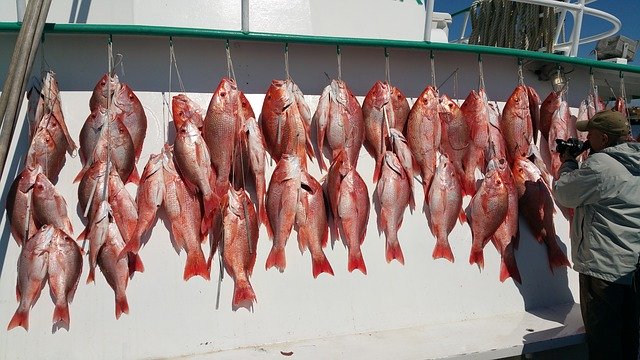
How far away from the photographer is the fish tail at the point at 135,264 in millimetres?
3065

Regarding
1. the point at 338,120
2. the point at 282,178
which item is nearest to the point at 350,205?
the point at 282,178

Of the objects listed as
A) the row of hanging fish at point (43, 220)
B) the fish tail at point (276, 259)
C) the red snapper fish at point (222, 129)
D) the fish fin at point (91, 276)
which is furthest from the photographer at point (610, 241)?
the row of hanging fish at point (43, 220)

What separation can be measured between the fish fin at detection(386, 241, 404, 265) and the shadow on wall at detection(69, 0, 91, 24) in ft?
8.79

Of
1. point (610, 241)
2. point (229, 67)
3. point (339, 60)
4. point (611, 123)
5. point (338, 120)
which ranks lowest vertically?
point (610, 241)

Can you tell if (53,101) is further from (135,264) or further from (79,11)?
(135,264)

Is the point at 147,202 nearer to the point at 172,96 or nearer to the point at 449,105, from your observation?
the point at 172,96

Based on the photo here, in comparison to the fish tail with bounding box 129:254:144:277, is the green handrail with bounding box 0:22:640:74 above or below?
above

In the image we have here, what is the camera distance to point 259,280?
3287 millimetres

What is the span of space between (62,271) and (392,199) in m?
2.15

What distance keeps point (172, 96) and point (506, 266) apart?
2745mm

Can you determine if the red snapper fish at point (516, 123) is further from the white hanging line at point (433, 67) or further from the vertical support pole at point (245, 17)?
the vertical support pole at point (245, 17)

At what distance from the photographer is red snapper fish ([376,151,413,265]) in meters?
3.49

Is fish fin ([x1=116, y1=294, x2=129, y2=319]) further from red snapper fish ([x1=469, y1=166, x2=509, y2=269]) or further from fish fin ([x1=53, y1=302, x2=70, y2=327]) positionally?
red snapper fish ([x1=469, y1=166, x2=509, y2=269])

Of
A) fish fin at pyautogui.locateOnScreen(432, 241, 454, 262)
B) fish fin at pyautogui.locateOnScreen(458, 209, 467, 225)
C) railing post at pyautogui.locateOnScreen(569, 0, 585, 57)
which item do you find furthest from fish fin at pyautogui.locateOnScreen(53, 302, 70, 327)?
railing post at pyautogui.locateOnScreen(569, 0, 585, 57)
